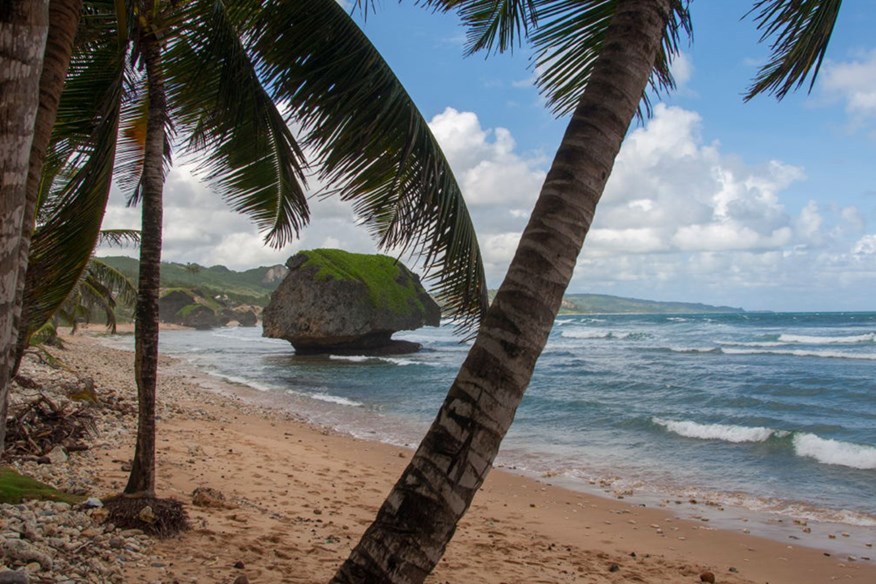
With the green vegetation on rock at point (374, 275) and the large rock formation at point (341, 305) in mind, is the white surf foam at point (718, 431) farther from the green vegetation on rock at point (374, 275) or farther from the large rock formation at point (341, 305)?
the green vegetation on rock at point (374, 275)

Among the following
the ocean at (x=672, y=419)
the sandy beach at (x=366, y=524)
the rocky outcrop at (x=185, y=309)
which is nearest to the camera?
the sandy beach at (x=366, y=524)

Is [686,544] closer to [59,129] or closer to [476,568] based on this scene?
[476,568]

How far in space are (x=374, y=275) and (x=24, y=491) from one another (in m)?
28.7

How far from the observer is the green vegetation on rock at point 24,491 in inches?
203

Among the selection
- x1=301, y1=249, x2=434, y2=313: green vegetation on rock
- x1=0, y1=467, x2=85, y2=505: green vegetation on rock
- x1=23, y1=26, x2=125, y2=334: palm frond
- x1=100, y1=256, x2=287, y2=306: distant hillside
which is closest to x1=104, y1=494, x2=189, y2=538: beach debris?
x1=0, y1=467, x2=85, y2=505: green vegetation on rock

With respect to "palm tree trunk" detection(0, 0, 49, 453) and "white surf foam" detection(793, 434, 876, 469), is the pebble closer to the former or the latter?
"palm tree trunk" detection(0, 0, 49, 453)

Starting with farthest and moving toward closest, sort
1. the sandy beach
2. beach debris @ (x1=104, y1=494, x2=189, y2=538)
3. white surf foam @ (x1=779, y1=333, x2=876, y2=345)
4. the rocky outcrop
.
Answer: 1. the rocky outcrop
2. white surf foam @ (x1=779, y1=333, x2=876, y2=345)
3. the sandy beach
4. beach debris @ (x1=104, y1=494, x2=189, y2=538)

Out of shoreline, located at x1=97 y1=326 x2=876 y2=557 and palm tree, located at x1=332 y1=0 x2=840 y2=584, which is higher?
palm tree, located at x1=332 y1=0 x2=840 y2=584

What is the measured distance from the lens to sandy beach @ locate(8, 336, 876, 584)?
18.0ft

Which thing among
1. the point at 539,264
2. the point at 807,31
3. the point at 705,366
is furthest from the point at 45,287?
the point at 705,366

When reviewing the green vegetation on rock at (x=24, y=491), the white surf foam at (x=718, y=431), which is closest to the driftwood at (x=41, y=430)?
the green vegetation on rock at (x=24, y=491)

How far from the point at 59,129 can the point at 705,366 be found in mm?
25981

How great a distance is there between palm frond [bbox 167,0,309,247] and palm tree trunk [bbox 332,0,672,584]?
10.6 ft

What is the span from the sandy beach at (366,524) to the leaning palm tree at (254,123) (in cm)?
118
